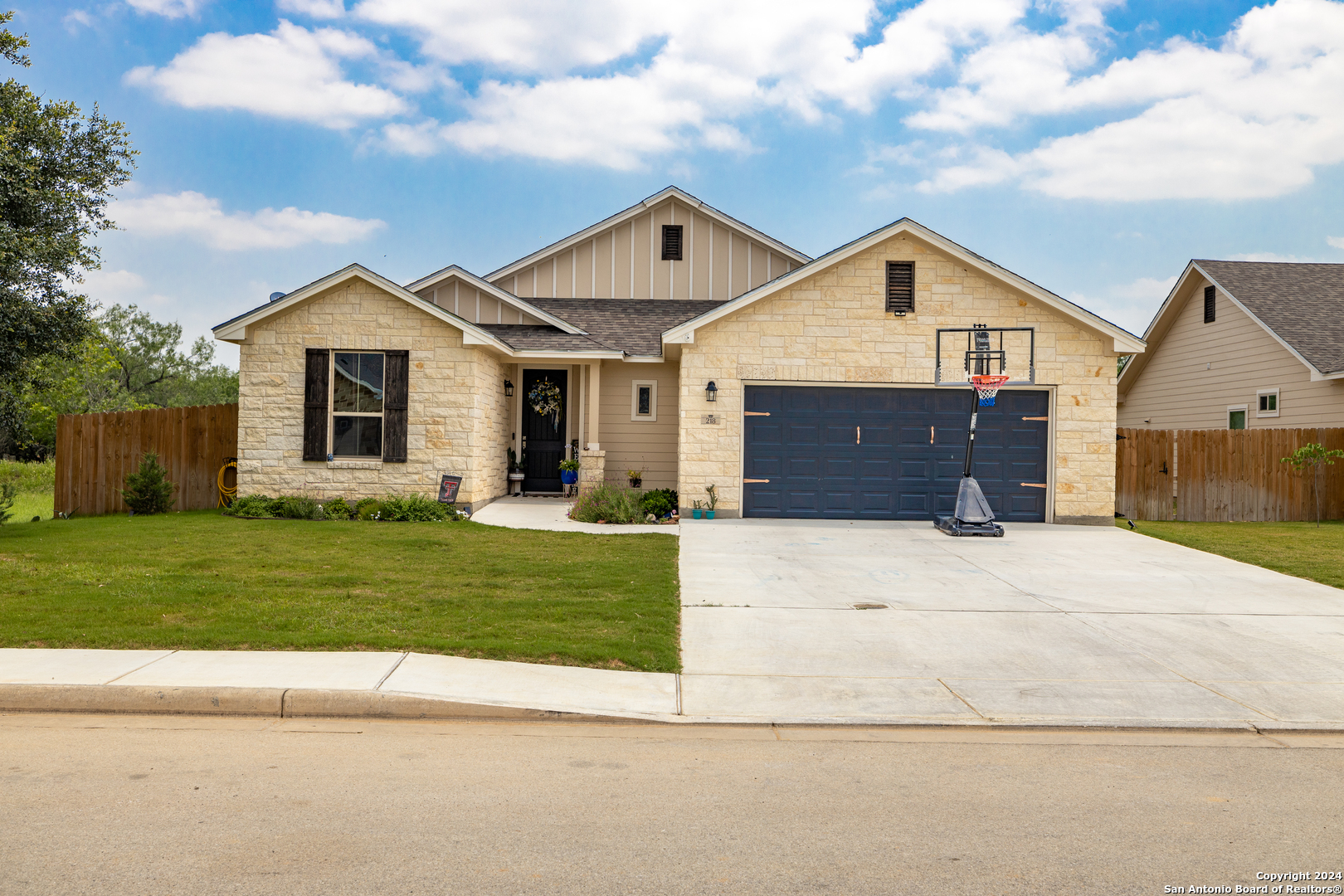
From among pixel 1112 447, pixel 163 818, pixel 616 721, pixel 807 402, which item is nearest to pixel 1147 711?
pixel 616 721

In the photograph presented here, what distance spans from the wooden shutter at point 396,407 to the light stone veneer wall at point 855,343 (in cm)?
493

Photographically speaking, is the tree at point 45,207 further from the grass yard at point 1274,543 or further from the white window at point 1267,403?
the white window at point 1267,403

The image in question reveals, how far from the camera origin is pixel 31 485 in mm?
26219

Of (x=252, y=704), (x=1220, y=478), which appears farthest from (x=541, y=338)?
(x=1220, y=478)

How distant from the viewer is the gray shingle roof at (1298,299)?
19000mm

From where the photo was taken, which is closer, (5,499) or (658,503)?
(5,499)

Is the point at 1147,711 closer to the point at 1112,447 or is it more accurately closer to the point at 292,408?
the point at 1112,447

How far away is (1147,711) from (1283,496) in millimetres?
15434

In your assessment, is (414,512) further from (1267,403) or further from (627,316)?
(1267,403)

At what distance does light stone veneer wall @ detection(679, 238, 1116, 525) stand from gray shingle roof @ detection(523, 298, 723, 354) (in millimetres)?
2184

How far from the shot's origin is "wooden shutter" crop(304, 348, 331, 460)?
1500 centimetres

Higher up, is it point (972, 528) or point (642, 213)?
point (642, 213)

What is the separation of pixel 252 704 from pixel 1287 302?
79.5ft

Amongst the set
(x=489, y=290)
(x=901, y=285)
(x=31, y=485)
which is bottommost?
(x=31, y=485)
